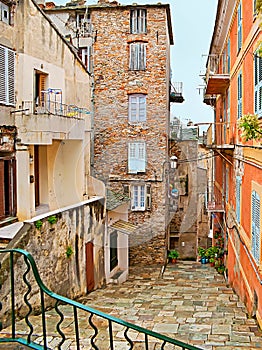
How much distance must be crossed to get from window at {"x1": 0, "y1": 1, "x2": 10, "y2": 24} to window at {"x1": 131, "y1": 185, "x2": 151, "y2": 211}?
1198 cm

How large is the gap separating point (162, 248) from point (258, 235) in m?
13.2

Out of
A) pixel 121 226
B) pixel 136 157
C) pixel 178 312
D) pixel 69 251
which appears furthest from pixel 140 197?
pixel 178 312

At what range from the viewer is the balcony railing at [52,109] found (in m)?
12.4

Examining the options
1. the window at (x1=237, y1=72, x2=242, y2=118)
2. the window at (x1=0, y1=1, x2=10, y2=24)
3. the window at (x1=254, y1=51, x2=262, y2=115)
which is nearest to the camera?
the window at (x1=254, y1=51, x2=262, y2=115)

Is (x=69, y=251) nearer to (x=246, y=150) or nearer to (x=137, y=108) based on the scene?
(x=246, y=150)

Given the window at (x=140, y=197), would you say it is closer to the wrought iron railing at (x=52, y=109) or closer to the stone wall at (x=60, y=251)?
the stone wall at (x=60, y=251)

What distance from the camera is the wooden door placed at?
14.2 meters

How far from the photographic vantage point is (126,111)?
22188mm

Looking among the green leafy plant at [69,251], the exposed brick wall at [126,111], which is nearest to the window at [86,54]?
the exposed brick wall at [126,111]

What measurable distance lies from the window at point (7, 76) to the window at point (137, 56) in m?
10.9

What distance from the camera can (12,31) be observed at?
11680mm

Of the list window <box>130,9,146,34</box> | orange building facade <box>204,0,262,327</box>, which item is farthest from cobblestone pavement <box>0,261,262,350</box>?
window <box>130,9,146,34</box>

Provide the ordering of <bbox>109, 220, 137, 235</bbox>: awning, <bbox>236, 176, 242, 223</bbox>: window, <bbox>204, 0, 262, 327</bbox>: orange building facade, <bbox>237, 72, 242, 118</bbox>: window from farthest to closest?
<bbox>109, 220, 137, 235</bbox>: awning, <bbox>236, 176, 242, 223</bbox>: window, <bbox>237, 72, 242, 118</bbox>: window, <bbox>204, 0, 262, 327</bbox>: orange building facade

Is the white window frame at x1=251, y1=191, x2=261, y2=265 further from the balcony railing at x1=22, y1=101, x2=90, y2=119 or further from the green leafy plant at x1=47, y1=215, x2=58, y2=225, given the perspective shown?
the balcony railing at x1=22, y1=101, x2=90, y2=119
